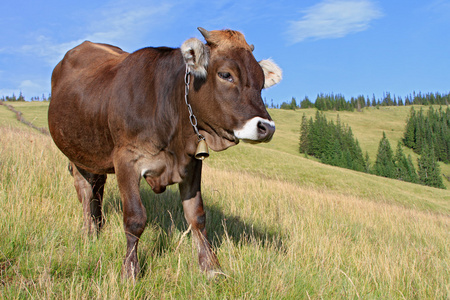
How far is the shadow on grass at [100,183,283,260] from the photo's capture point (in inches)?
203

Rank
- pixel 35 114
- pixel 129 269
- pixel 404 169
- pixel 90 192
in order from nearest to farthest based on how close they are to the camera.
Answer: pixel 129 269
pixel 90 192
pixel 35 114
pixel 404 169

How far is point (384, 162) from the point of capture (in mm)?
120500

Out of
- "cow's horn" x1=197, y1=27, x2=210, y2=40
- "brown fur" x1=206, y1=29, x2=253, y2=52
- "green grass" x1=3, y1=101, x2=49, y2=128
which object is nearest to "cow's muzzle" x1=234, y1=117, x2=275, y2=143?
"brown fur" x1=206, y1=29, x2=253, y2=52

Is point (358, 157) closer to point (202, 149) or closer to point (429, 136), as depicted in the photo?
point (429, 136)

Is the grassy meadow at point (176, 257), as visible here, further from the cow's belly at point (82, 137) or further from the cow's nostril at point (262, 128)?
the cow's nostril at point (262, 128)

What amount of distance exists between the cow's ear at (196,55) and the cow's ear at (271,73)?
82 centimetres

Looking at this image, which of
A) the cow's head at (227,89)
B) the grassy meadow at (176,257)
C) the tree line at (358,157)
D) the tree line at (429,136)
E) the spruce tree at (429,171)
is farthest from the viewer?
the tree line at (429,136)

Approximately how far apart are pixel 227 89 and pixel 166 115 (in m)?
0.86

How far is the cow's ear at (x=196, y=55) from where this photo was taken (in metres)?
3.38

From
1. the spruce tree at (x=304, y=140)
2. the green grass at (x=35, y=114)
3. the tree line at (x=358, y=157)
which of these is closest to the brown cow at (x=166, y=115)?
the green grass at (x=35, y=114)

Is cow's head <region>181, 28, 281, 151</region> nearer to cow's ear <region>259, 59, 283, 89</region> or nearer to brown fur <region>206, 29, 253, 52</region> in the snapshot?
brown fur <region>206, 29, 253, 52</region>

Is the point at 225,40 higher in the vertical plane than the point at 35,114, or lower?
lower

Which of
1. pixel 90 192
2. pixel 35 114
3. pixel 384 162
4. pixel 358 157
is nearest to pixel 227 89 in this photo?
pixel 90 192

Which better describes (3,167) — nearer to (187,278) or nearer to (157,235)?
(157,235)
